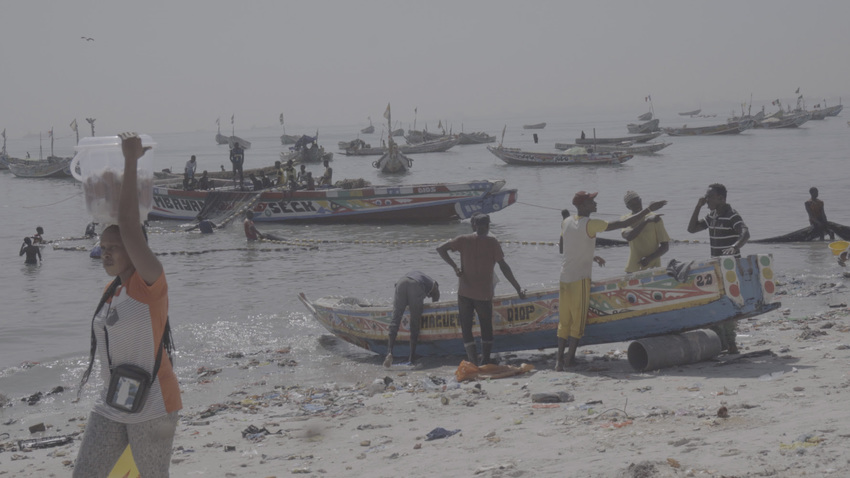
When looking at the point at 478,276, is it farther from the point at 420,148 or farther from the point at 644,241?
the point at 420,148

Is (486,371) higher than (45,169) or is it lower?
A: lower

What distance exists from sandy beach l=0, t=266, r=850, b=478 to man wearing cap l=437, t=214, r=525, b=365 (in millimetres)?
592

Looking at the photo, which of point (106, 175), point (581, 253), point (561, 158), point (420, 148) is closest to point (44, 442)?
point (106, 175)

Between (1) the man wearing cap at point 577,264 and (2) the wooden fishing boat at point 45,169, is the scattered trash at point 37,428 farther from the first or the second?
(2) the wooden fishing boat at point 45,169

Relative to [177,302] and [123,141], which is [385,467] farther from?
[177,302]

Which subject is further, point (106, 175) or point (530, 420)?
point (530, 420)

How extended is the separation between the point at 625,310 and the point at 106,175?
218 inches

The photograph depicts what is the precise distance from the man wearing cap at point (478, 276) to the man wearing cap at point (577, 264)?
23.6 inches

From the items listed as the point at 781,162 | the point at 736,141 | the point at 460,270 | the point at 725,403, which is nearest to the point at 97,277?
the point at 460,270

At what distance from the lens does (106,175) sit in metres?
3.70

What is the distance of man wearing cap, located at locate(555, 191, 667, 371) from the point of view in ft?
25.3

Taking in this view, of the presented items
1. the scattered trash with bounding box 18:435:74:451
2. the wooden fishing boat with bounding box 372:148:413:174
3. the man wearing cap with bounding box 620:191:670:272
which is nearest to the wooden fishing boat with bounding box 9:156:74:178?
the wooden fishing boat with bounding box 372:148:413:174

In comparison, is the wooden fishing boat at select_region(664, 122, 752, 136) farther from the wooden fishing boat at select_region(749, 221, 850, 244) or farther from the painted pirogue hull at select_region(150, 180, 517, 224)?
the wooden fishing boat at select_region(749, 221, 850, 244)

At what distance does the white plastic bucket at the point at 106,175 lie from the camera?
A: 145 inches
